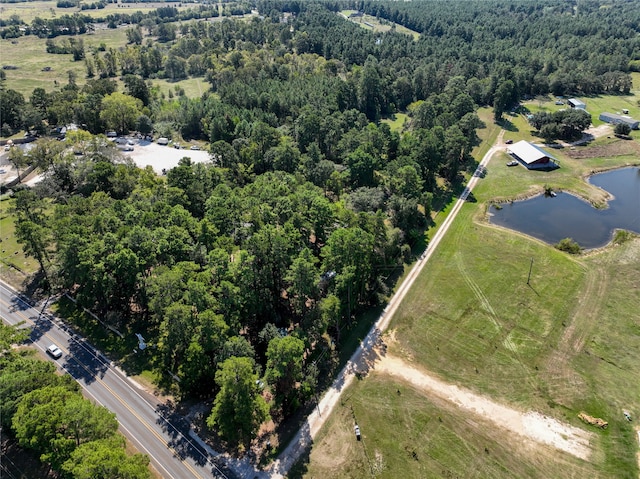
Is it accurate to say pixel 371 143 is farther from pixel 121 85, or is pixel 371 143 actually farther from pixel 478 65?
pixel 121 85

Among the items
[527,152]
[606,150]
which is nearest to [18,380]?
[527,152]

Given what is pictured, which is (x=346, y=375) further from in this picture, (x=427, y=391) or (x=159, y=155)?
(x=159, y=155)

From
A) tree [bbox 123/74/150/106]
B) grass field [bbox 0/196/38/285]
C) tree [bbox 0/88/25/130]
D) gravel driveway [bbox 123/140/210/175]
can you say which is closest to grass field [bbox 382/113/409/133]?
gravel driveway [bbox 123/140/210/175]

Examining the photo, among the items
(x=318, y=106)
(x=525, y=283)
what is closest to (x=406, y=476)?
(x=525, y=283)

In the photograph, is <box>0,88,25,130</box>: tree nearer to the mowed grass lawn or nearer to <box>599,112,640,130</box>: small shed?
the mowed grass lawn

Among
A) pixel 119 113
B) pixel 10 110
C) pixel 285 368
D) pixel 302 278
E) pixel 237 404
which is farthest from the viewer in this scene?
pixel 119 113

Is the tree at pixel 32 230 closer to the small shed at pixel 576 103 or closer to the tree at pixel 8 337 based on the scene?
the tree at pixel 8 337
